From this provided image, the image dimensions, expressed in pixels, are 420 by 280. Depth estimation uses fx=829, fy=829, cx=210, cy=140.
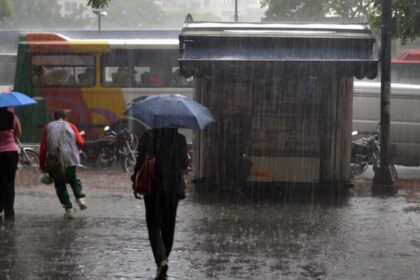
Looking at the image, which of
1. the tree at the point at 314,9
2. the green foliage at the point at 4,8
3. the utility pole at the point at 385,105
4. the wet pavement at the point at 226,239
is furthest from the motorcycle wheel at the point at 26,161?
the tree at the point at 314,9

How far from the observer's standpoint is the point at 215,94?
13.8 m

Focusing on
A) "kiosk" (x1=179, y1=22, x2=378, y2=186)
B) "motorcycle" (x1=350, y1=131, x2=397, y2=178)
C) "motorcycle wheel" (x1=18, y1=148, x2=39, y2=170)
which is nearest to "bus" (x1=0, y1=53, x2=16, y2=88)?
"motorcycle wheel" (x1=18, y1=148, x2=39, y2=170)

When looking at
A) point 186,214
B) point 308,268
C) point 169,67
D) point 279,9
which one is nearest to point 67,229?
point 186,214

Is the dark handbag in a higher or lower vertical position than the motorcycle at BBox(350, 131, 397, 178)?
higher

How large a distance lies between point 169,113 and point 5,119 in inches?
156

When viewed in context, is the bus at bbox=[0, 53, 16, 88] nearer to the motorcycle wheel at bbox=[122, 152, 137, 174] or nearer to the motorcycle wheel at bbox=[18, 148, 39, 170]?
the motorcycle wheel at bbox=[18, 148, 39, 170]

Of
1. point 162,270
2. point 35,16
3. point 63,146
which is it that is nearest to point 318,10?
point 35,16

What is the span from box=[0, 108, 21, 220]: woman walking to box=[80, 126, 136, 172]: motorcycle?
6314 mm

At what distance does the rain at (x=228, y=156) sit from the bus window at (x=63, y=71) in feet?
0.11

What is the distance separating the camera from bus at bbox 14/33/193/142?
19.6 metres

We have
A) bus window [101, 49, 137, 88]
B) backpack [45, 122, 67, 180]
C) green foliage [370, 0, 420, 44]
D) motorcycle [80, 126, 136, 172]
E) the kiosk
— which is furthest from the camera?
bus window [101, 49, 137, 88]

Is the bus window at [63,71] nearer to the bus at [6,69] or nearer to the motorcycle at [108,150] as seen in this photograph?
the motorcycle at [108,150]

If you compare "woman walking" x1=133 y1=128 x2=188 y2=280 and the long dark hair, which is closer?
"woman walking" x1=133 y1=128 x2=188 y2=280

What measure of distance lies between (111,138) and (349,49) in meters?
6.52
